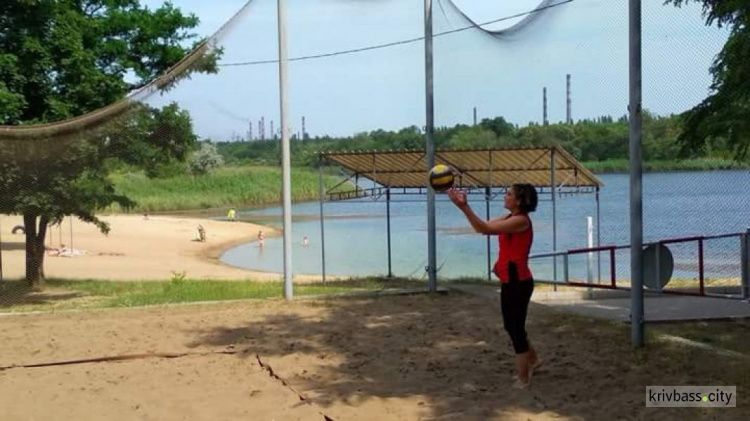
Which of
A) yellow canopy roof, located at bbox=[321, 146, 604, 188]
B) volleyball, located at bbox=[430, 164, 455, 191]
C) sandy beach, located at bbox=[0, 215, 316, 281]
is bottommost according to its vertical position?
sandy beach, located at bbox=[0, 215, 316, 281]

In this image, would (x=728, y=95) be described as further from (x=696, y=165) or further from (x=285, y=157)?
(x=285, y=157)

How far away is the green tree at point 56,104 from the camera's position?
10430 mm

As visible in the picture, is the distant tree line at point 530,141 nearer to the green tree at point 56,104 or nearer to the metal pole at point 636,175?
the metal pole at point 636,175

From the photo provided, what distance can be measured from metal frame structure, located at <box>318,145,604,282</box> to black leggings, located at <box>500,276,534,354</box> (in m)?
6.25

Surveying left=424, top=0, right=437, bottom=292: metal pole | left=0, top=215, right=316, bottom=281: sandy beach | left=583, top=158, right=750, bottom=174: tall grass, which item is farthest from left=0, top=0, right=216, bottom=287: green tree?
left=583, top=158, right=750, bottom=174: tall grass

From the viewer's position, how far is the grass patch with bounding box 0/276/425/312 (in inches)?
424

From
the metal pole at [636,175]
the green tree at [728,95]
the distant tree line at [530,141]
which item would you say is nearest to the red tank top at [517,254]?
the metal pole at [636,175]

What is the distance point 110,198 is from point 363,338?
585 centimetres

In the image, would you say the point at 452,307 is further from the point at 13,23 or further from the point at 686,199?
the point at 13,23

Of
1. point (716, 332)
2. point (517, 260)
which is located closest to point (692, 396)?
point (517, 260)

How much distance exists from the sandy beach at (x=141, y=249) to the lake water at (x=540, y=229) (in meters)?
1.89

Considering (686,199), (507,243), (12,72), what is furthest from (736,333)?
(12,72)

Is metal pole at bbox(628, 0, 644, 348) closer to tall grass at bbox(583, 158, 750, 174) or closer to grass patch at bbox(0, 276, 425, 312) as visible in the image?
tall grass at bbox(583, 158, 750, 174)

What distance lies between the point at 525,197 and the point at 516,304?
0.76 meters
